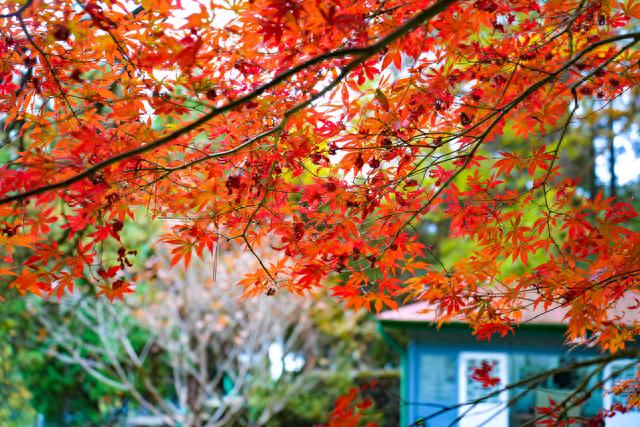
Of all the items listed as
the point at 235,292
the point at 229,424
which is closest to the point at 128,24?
the point at 235,292

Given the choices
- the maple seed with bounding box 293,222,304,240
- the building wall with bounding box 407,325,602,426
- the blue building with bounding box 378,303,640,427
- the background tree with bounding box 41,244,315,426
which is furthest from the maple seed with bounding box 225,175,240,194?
the background tree with bounding box 41,244,315,426

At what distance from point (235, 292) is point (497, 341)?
10.4ft

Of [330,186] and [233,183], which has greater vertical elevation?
[330,186]

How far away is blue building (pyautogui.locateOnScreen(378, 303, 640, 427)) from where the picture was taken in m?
5.62

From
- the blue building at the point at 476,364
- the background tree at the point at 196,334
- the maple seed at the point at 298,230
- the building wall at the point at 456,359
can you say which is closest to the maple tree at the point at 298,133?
the maple seed at the point at 298,230

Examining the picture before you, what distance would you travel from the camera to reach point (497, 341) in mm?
5809

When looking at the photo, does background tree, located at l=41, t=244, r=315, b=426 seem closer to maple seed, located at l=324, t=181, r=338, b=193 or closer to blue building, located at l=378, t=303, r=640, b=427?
blue building, located at l=378, t=303, r=640, b=427

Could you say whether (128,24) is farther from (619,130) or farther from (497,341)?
(619,130)

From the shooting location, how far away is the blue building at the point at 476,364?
562 cm

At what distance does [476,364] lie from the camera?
588cm

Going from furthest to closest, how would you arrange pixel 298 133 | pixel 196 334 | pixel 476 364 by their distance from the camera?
pixel 196 334
pixel 476 364
pixel 298 133

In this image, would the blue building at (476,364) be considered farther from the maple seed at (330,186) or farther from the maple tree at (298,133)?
the maple seed at (330,186)

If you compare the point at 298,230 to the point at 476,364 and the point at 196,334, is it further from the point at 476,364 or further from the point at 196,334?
the point at 196,334


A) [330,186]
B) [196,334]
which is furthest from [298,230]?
[196,334]
